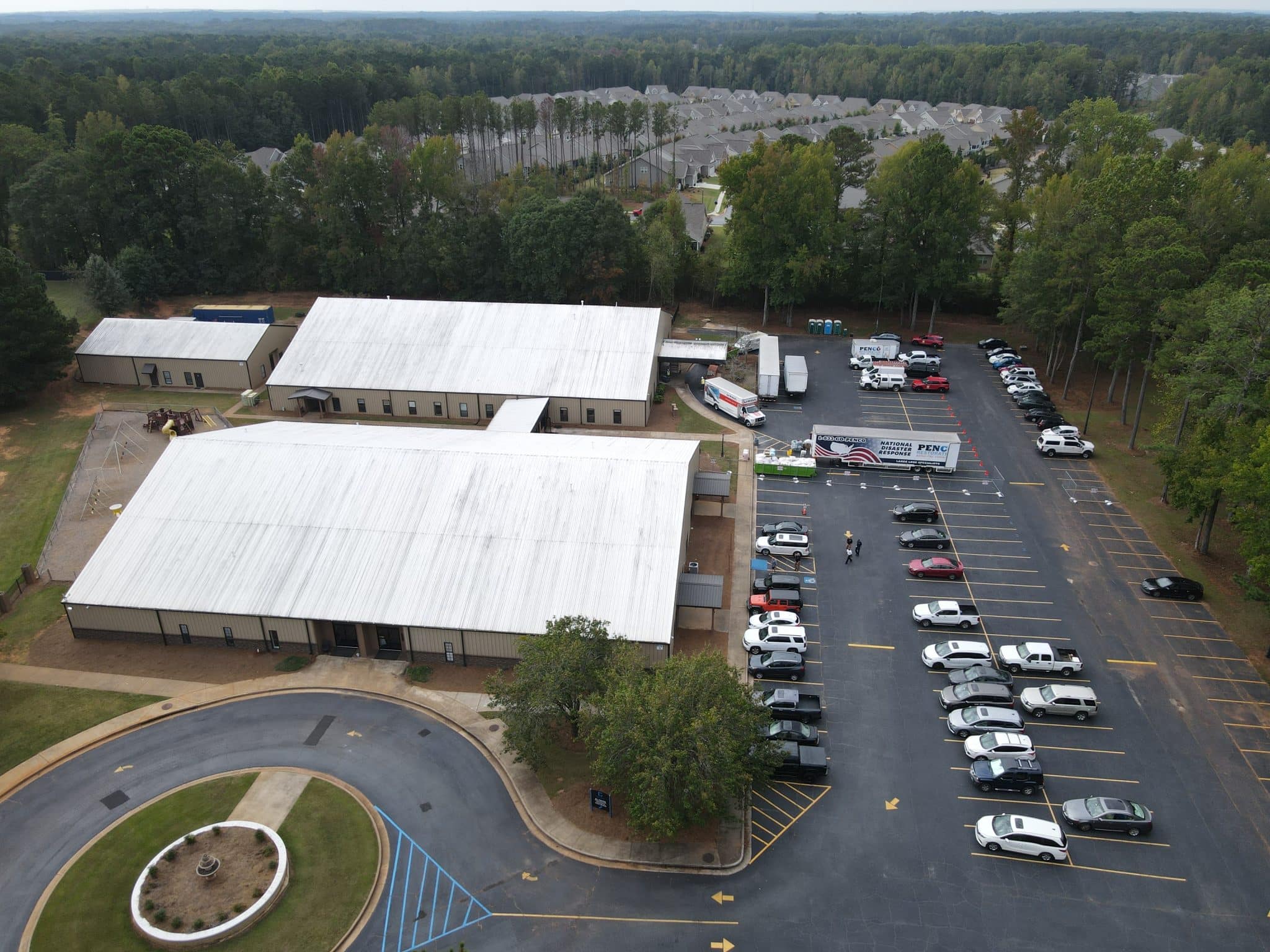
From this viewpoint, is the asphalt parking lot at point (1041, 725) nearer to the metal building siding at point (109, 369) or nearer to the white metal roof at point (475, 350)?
the white metal roof at point (475, 350)

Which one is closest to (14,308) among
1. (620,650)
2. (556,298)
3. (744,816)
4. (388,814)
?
(556,298)

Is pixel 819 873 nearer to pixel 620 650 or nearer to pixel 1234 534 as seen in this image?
pixel 620 650

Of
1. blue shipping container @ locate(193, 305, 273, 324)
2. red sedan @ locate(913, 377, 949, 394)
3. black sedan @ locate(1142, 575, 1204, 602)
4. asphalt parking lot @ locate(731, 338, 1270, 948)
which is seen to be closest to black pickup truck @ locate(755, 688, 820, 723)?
asphalt parking lot @ locate(731, 338, 1270, 948)

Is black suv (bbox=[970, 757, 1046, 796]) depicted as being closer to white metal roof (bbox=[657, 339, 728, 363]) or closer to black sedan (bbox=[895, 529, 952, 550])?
black sedan (bbox=[895, 529, 952, 550])

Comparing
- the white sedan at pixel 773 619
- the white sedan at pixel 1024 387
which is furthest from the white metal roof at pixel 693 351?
the white sedan at pixel 773 619

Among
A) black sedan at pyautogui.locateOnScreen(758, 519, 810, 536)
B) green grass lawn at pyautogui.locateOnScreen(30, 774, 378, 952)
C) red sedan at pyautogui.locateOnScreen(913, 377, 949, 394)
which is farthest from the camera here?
red sedan at pyautogui.locateOnScreen(913, 377, 949, 394)

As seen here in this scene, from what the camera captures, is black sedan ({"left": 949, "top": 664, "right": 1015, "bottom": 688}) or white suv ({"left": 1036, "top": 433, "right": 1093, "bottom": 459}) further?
white suv ({"left": 1036, "top": 433, "right": 1093, "bottom": 459})

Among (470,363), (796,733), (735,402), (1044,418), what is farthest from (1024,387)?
(796,733)
